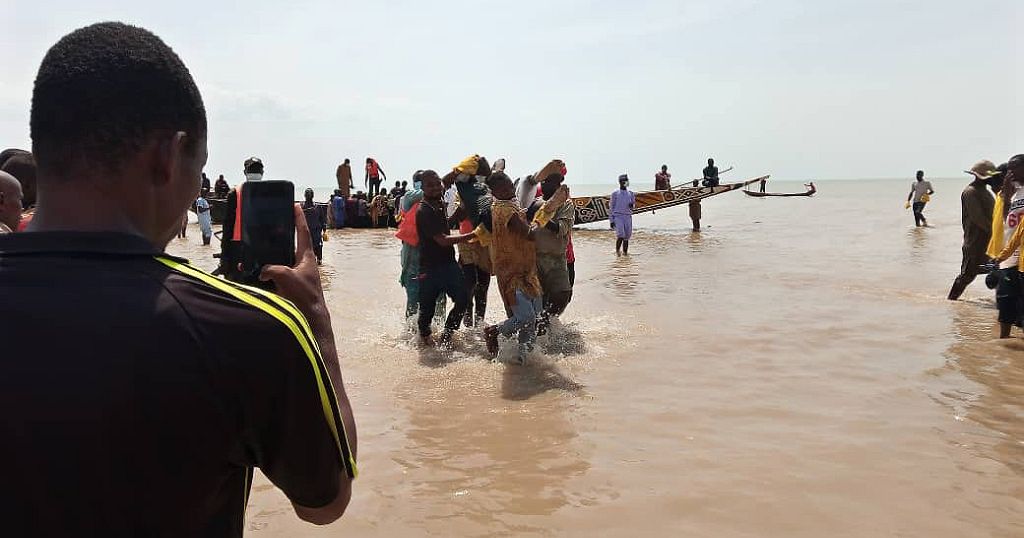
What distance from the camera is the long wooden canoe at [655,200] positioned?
2181 centimetres

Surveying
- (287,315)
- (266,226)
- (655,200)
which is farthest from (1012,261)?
(655,200)

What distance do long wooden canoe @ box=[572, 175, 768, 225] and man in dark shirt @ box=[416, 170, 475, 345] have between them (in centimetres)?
1487

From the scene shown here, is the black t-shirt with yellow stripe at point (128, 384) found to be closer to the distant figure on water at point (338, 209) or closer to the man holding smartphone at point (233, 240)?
the man holding smartphone at point (233, 240)

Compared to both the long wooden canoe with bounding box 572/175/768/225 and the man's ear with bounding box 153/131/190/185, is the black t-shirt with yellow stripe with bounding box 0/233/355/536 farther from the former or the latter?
the long wooden canoe with bounding box 572/175/768/225

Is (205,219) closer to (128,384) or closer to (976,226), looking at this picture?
(976,226)

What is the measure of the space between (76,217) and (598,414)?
413cm

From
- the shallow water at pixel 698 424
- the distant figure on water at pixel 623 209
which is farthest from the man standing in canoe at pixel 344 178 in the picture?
the shallow water at pixel 698 424

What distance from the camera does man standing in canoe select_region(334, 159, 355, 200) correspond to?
24.2m

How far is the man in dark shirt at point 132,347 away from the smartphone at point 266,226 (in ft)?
0.90

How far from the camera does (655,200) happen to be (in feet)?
72.8

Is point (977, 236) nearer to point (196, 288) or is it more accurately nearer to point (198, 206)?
point (196, 288)

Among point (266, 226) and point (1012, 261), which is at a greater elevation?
point (266, 226)

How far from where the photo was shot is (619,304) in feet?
30.9

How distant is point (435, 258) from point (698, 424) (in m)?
3.01
